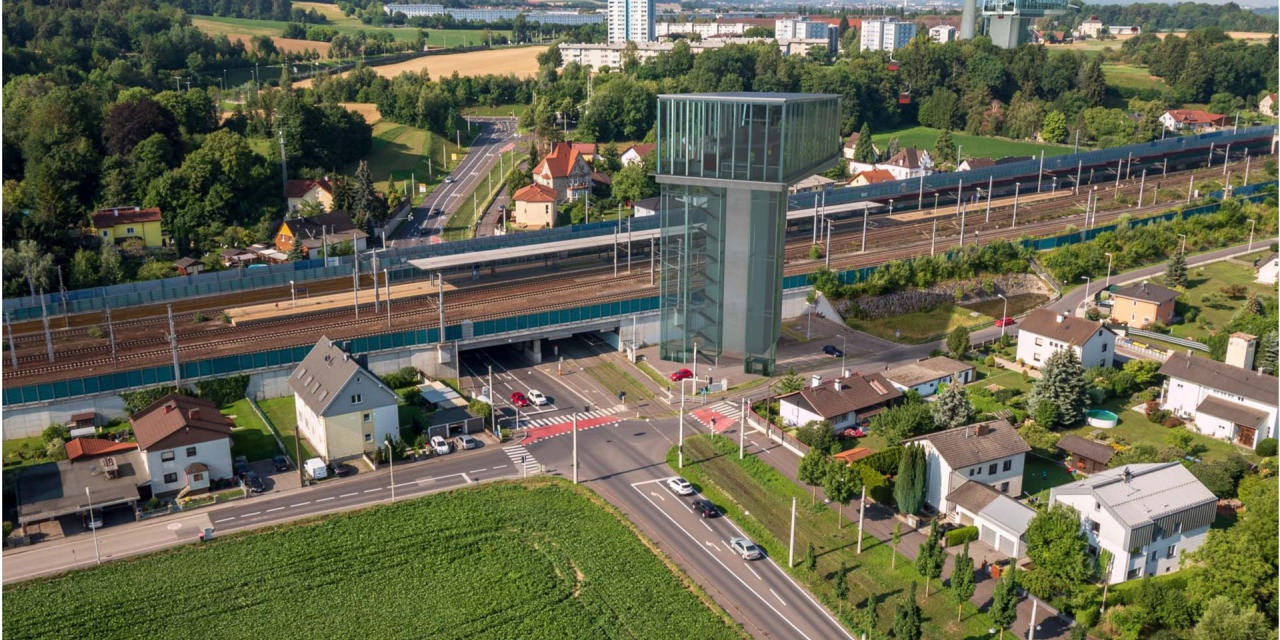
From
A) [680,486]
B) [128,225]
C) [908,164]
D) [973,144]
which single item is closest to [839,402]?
[680,486]

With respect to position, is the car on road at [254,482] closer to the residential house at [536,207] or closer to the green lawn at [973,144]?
the residential house at [536,207]

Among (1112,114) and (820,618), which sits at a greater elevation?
(1112,114)

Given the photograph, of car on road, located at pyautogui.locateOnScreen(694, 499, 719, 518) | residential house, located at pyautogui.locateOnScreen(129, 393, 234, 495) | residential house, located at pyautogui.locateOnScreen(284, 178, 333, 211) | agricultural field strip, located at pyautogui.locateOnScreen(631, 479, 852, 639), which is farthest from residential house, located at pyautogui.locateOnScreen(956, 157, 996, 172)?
residential house, located at pyautogui.locateOnScreen(129, 393, 234, 495)

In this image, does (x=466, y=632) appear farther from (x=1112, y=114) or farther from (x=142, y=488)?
(x=1112, y=114)

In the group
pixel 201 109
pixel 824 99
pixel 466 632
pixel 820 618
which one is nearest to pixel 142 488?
pixel 466 632

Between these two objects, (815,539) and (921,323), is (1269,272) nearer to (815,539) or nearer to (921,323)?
(921,323)
